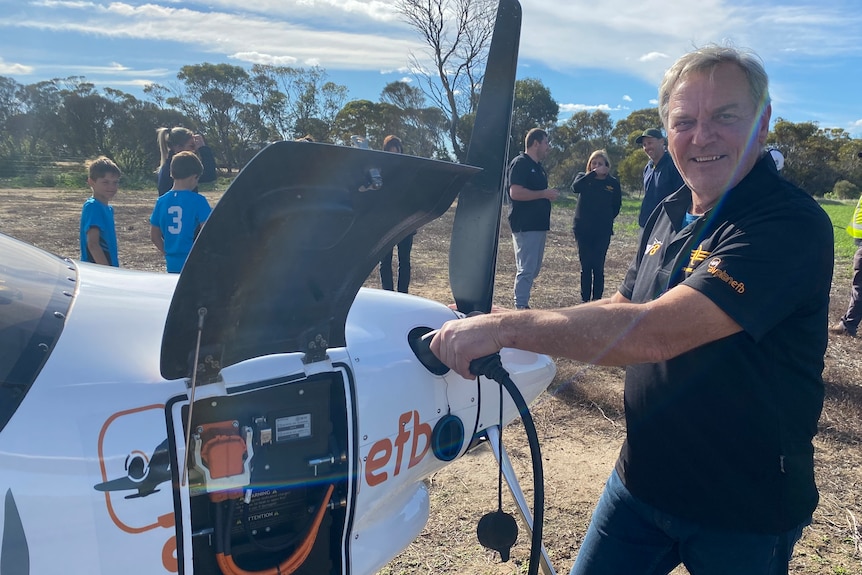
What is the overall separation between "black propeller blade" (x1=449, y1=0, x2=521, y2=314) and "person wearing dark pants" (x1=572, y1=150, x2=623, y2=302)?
5.57 meters

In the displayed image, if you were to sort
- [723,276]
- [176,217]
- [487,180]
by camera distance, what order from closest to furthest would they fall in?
[723,276], [487,180], [176,217]

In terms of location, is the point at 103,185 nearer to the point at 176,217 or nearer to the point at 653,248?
the point at 176,217

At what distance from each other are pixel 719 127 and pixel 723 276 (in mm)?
494

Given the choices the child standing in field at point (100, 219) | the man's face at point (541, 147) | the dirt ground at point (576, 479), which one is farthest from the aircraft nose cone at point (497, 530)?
the man's face at point (541, 147)

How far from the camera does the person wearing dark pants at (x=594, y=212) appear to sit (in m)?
7.59

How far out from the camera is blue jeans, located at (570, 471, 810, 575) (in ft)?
5.42

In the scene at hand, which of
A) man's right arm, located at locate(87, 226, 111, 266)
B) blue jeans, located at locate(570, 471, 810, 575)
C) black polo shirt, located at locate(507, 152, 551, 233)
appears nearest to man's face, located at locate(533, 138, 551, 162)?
black polo shirt, located at locate(507, 152, 551, 233)

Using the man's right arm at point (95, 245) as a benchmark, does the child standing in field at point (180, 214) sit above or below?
above

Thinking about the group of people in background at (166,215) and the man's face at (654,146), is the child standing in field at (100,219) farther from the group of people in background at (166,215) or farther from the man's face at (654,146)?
the man's face at (654,146)

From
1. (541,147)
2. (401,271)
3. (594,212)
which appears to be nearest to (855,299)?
(594,212)

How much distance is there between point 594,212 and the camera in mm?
7590

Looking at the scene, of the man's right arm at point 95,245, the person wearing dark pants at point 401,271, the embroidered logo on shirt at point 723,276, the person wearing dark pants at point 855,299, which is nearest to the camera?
the embroidered logo on shirt at point 723,276

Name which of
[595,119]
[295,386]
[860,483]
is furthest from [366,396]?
[595,119]

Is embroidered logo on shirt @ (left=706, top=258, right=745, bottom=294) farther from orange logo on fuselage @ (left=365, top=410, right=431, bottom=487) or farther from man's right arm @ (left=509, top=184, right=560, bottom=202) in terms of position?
man's right arm @ (left=509, top=184, right=560, bottom=202)
